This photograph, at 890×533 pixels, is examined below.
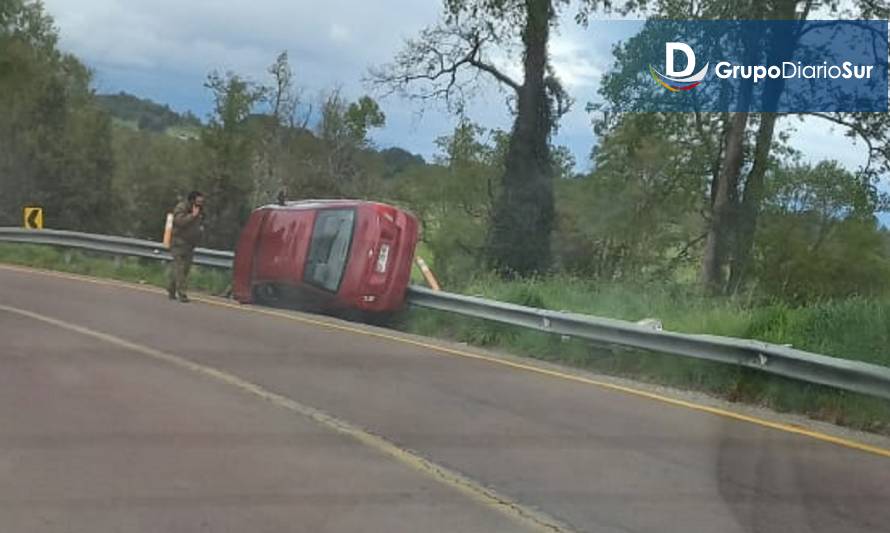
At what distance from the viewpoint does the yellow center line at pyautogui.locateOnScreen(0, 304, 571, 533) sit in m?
6.14

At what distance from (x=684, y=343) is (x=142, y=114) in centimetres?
4633

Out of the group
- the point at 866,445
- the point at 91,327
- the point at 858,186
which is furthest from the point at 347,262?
the point at 858,186

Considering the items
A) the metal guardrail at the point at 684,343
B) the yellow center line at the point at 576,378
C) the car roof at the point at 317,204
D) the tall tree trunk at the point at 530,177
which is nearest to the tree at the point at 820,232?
the tall tree trunk at the point at 530,177

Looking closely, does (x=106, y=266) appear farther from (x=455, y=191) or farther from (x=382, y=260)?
(x=455, y=191)

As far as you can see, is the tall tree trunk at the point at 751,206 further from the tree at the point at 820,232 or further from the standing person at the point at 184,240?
the standing person at the point at 184,240

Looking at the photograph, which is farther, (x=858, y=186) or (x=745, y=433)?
(x=858, y=186)

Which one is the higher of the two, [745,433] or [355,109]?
[355,109]

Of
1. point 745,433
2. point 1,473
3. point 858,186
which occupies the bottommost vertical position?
point 1,473

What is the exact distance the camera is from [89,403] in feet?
28.9

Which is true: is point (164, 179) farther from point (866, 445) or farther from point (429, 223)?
point (866, 445)

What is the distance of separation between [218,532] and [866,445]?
16.9 feet

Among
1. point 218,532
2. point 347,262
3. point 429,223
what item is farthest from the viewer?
point 429,223

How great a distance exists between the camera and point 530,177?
26234 mm

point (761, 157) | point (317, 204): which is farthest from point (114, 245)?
point (761, 157)
